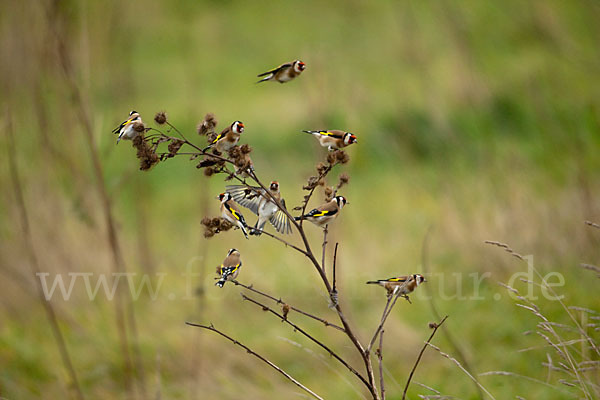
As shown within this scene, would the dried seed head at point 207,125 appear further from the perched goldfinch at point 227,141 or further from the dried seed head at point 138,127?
the dried seed head at point 138,127

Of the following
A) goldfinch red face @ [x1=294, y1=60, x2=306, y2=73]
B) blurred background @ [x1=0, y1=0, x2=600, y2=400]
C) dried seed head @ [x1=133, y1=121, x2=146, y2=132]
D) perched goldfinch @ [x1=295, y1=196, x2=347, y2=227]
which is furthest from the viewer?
blurred background @ [x1=0, y1=0, x2=600, y2=400]

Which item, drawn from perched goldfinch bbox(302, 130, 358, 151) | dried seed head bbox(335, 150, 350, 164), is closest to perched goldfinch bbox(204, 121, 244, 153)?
dried seed head bbox(335, 150, 350, 164)

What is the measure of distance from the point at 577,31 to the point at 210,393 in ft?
20.1

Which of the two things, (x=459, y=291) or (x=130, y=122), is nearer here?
(x=130, y=122)

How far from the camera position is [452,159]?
19.9 feet

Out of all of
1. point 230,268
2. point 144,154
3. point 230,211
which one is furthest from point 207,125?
point 230,268

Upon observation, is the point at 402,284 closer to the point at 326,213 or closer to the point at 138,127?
the point at 326,213

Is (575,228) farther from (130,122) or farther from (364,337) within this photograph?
(130,122)

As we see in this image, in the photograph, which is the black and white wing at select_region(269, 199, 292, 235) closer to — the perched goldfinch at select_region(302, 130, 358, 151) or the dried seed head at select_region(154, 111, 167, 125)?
the perched goldfinch at select_region(302, 130, 358, 151)

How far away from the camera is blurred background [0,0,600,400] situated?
3.42m

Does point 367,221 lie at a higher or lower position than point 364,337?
higher

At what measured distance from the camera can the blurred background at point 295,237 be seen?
342 cm

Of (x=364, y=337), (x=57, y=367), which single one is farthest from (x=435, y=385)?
(x=57, y=367)

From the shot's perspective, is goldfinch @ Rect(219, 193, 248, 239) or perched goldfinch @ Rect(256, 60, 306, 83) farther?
perched goldfinch @ Rect(256, 60, 306, 83)
